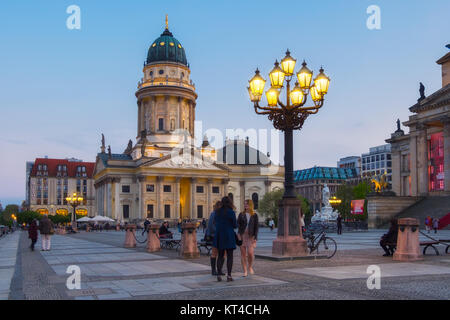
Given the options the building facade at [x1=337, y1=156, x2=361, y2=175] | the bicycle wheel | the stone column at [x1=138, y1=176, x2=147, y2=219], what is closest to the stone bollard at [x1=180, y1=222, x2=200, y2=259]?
the bicycle wheel

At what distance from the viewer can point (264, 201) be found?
88062 mm

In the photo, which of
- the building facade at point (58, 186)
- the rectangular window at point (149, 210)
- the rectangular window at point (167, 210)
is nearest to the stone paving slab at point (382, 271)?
the rectangular window at point (149, 210)

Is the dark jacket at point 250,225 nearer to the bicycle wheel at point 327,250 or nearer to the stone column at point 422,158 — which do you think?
the bicycle wheel at point 327,250

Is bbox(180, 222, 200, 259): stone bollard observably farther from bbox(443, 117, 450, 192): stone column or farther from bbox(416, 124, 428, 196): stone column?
bbox(416, 124, 428, 196): stone column

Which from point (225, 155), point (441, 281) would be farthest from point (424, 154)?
point (225, 155)

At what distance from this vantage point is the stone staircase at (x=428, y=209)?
44.6 meters

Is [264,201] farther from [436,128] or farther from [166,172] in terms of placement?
[436,128]

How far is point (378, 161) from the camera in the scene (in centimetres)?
14775

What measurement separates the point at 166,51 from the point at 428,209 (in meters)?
66.0

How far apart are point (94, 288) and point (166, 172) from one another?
3078 inches

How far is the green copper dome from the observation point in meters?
98.9

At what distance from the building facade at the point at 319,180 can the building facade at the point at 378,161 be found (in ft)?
22.8

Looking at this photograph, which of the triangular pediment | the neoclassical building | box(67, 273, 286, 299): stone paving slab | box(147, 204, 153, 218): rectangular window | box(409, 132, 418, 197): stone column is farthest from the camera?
the neoclassical building

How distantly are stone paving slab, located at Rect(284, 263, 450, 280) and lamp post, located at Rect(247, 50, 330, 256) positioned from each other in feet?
9.75
